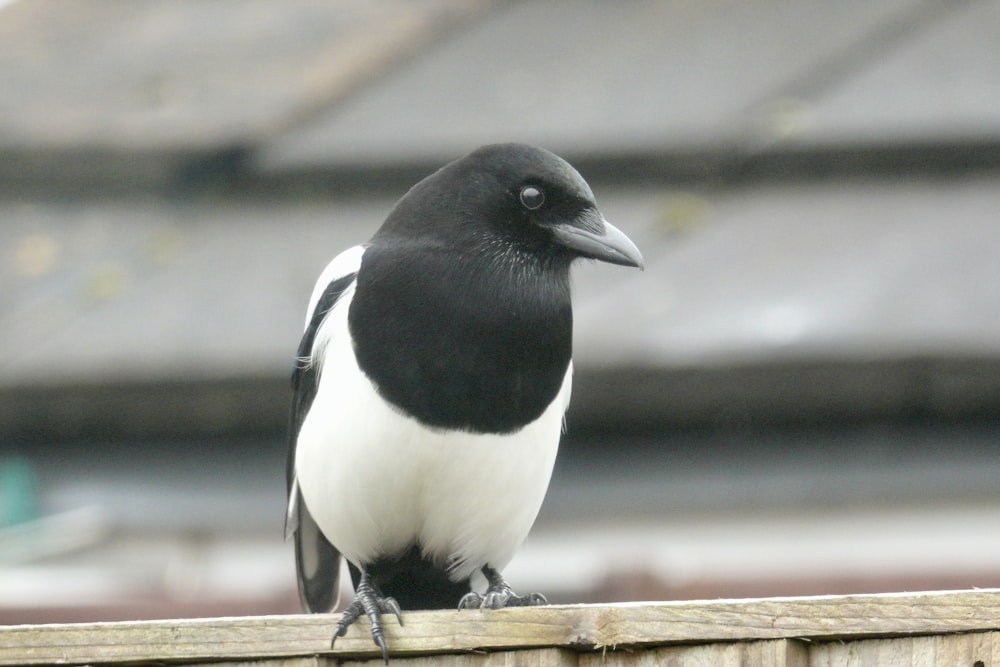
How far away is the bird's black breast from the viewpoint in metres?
3.01

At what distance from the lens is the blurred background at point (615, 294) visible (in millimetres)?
4973

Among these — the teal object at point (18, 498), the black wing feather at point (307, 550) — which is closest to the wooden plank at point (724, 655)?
the black wing feather at point (307, 550)

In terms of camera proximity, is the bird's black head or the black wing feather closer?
the bird's black head

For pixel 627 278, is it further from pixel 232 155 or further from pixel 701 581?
pixel 232 155

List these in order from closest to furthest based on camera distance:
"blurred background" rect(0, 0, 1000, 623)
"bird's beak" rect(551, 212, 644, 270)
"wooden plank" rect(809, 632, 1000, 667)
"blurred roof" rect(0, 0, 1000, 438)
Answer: "wooden plank" rect(809, 632, 1000, 667), "bird's beak" rect(551, 212, 644, 270), "blurred background" rect(0, 0, 1000, 623), "blurred roof" rect(0, 0, 1000, 438)

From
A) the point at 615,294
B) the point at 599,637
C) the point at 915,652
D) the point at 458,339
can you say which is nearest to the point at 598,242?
the point at 458,339

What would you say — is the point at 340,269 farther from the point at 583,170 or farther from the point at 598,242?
the point at 583,170

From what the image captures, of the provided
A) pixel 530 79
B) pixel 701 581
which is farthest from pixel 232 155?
pixel 701 581

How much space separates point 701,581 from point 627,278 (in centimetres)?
114

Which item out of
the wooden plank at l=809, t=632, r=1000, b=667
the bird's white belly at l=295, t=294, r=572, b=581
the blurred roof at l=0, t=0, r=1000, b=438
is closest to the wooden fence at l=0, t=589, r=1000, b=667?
the wooden plank at l=809, t=632, r=1000, b=667

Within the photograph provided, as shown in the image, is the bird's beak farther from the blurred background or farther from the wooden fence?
the blurred background

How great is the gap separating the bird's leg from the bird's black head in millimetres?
594

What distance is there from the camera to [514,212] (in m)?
3.28

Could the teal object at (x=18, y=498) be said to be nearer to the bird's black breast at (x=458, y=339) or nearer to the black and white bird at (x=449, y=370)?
the black and white bird at (x=449, y=370)
